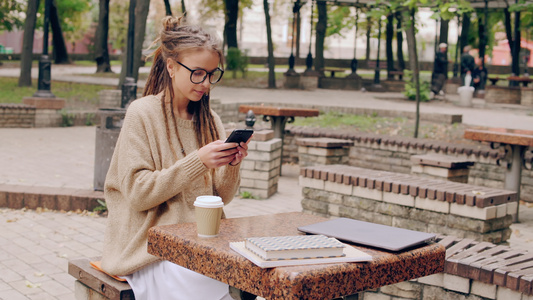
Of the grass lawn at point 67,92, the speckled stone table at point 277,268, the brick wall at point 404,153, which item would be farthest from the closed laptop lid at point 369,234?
the grass lawn at point 67,92

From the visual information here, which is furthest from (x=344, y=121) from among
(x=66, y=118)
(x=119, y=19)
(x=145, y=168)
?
(x=119, y=19)

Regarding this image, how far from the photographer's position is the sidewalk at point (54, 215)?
198 inches

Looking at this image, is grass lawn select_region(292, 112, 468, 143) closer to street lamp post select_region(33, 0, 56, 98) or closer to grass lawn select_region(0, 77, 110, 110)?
street lamp post select_region(33, 0, 56, 98)

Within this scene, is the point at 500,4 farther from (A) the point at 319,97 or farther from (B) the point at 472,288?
(B) the point at 472,288

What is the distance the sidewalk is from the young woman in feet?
6.28

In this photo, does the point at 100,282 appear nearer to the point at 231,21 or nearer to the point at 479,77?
the point at 479,77

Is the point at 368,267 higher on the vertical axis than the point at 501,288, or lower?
higher

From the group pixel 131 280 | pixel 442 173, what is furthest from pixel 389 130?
pixel 131 280

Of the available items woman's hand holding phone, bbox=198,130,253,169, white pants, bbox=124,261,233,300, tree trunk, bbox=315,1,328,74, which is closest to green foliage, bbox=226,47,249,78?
tree trunk, bbox=315,1,328,74

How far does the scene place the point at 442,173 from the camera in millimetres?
8078

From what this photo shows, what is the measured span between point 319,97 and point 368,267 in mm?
18403

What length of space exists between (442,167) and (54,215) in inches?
169

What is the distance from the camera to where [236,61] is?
25.1 meters

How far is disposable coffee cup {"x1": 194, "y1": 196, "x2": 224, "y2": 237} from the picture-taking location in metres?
2.47
